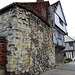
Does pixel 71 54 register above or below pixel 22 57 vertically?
below

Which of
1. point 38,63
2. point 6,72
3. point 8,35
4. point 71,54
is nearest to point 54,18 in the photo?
point 38,63

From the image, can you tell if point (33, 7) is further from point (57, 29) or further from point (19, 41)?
point (57, 29)

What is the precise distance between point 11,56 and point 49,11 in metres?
7.65

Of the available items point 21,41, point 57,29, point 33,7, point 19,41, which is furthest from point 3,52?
point 57,29

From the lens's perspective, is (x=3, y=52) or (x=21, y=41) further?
(x=21, y=41)

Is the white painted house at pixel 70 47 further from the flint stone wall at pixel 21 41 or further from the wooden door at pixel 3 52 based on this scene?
the wooden door at pixel 3 52

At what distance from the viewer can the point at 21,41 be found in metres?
5.90

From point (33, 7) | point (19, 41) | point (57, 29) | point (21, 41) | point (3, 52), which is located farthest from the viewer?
point (57, 29)

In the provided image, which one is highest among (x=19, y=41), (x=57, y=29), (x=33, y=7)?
(x=33, y=7)

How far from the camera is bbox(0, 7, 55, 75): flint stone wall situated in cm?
546

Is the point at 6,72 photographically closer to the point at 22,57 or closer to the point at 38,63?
the point at 22,57

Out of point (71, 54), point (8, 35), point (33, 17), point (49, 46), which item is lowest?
point (71, 54)

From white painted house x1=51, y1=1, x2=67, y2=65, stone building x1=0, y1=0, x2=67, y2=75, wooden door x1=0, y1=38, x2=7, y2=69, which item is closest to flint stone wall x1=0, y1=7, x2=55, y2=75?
stone building x1=0, y1=0, x2=67, y2=75

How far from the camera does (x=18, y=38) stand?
573cm
